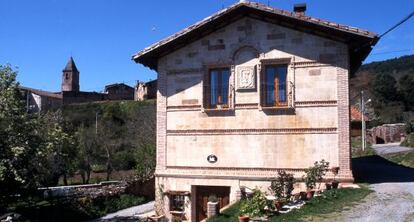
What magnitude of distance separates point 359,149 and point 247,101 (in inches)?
1093

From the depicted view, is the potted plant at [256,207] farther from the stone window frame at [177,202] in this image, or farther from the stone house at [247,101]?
the stone window frame at [177,202]

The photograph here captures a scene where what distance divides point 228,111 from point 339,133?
13.3 ft

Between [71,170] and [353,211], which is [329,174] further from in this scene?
[71,170]

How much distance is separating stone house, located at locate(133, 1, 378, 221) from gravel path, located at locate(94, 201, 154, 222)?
4938 millimetres

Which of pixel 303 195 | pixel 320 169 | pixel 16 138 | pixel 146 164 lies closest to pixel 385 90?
pixel 146 164

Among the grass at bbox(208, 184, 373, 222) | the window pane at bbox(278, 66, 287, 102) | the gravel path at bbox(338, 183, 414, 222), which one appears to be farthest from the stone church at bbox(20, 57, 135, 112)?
the gravel path at bbox(338, 183, 414, 222)

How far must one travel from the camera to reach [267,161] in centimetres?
1700

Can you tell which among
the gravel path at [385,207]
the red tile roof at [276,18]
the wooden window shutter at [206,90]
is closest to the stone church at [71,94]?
the red tile roof at [276,18]

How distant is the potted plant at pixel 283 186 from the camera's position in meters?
14.9

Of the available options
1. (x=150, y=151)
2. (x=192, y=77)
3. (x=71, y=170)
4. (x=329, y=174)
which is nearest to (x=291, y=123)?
(x=329, y=174)

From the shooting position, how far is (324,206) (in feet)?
42.2

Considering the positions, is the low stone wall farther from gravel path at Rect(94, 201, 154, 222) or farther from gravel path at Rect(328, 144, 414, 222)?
gravel path at Rect(328, 144, 414, 222)

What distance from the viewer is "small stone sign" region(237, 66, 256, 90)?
17.3m

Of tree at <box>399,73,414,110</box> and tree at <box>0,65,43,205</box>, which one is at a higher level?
tree at <box>399,73,414,110</box>
